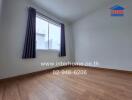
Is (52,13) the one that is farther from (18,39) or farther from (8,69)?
(8,69)

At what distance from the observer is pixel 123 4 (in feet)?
8.80

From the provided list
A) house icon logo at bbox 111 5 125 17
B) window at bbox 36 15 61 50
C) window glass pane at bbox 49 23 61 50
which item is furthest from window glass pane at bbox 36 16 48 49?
house icon logo at bbox 111 5 125 17

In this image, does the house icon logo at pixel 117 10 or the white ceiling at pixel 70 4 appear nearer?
the white ceiling at pixel 70 4

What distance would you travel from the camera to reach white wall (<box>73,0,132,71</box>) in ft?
8.36

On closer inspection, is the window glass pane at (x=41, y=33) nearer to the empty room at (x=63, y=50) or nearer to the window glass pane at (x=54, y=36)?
the empty room at (x=63, y=50)

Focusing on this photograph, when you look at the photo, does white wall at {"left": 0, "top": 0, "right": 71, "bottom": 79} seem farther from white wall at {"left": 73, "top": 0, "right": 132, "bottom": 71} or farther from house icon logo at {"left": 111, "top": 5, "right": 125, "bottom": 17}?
house icon logo at {"left": 111, "top": 5, "right": 125, "bottom": 17}

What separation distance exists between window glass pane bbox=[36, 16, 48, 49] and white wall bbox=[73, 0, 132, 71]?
5.73ft

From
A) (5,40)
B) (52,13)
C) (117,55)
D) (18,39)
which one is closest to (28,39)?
(18,39)

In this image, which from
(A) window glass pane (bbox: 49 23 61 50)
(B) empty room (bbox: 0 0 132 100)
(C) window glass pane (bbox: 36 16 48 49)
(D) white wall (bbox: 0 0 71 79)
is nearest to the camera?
(B) empty room (bbox: 0 0 132 100)

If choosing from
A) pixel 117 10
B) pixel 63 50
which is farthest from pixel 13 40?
pixel 117 10

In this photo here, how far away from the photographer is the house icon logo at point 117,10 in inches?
107

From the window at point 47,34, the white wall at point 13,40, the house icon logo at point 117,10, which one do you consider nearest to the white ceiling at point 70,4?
the house icon logo at point 117,10

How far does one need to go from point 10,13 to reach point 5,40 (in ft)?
2.43

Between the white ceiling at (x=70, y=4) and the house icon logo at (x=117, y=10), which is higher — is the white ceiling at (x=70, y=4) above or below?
above
